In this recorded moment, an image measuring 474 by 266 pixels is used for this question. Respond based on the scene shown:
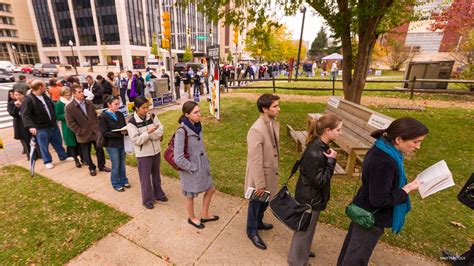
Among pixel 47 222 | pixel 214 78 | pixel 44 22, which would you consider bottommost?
pixel 47 222

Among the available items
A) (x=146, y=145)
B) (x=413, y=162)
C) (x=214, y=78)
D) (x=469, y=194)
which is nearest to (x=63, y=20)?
(x=214, y=78)

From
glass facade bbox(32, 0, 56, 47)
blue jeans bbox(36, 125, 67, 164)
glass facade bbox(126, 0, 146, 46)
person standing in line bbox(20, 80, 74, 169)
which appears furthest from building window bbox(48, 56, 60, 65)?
person standing in line bbox(20, 80, 74, 169)

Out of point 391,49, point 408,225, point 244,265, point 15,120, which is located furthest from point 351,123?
point 391,49

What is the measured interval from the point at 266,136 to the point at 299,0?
5724mm

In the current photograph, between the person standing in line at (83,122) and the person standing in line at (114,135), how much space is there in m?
0.93

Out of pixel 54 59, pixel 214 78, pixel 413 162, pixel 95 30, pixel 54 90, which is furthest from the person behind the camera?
pixel 54 59

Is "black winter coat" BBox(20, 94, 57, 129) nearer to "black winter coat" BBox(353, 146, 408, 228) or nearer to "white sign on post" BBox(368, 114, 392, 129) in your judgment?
"black winter coat" BBox(353, 146, 408, 228)

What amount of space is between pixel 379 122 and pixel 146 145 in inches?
152

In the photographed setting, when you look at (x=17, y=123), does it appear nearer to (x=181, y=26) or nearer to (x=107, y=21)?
(x=107, y=21)

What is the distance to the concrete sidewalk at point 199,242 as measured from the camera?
9.63 ft

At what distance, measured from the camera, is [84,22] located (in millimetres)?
53969

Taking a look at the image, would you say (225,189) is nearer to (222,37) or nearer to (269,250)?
(269,250)

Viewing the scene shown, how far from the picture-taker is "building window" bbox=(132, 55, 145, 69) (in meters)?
57.1

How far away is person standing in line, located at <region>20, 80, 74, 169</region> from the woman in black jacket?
18.9ft
